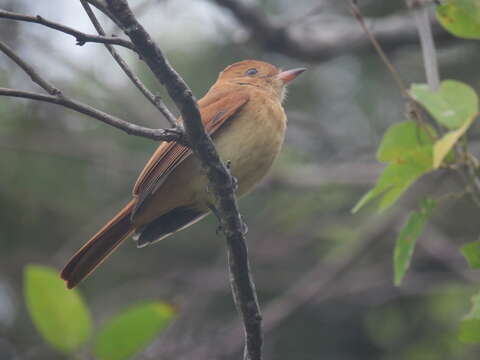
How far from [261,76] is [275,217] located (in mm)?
2013

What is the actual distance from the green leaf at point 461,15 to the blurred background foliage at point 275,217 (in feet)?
8.79

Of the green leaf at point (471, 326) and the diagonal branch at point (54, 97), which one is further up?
the diagonal branch at point (54, 97)

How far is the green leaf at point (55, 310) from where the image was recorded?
318 centimetres

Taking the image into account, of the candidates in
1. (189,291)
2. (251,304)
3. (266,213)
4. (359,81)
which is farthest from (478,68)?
(251,304)

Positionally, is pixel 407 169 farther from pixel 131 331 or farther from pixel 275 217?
pixel 275 217

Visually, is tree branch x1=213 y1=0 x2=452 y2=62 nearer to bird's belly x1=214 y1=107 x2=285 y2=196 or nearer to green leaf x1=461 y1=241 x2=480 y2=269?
bird's belly x1=214 y1=107 x2=285 y2=196

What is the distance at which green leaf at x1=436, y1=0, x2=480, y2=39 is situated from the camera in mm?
2453

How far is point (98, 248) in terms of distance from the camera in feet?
11.4

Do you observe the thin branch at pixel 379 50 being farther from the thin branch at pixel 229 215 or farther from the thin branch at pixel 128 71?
the thin branch at pixel 128 71

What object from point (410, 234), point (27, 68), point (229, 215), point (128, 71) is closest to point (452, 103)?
point (410, 234)

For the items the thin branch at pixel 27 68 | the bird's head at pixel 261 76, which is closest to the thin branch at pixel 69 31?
the thin branch at pixel 27 68

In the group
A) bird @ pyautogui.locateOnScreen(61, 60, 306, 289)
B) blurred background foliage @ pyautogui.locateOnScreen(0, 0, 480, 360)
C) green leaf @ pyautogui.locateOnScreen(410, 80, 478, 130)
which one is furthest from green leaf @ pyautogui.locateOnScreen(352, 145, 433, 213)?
blurred background foliage @ pyautogui.locateOnScreen(0, 0, 480, 360)

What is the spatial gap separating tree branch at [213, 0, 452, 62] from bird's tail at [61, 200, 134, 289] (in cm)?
200

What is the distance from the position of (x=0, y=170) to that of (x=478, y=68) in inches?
163
